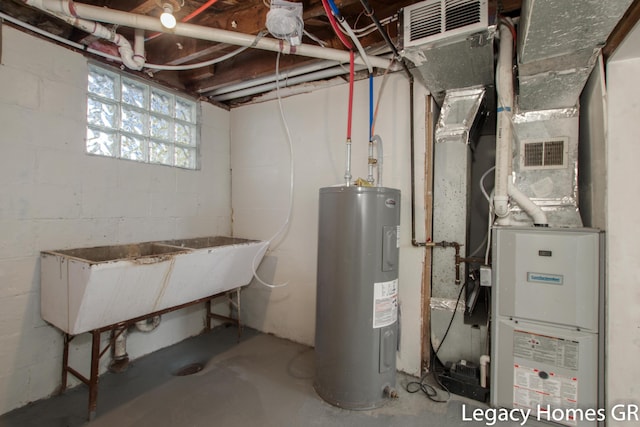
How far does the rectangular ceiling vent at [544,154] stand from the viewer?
1.95 meters

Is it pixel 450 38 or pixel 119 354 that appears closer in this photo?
pixel 450 38

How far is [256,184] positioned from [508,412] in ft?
8.67

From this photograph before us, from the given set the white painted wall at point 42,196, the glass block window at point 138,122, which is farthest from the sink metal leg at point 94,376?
the glass block window at point 138,122

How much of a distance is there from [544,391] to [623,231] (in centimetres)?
99

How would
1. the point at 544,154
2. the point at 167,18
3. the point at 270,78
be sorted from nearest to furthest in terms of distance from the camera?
the point at 167,18
the point at 544,154
the point at 270,78

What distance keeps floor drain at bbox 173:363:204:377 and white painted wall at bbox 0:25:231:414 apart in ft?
1.55

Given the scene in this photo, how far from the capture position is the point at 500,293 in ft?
6.21

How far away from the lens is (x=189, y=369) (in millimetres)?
2344

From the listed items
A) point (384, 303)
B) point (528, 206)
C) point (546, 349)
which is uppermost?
point (528, 206)

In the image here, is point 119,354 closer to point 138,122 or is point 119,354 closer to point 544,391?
point 138,122

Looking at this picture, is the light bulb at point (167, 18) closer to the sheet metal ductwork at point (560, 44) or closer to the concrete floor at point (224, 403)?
the sheet metal ductwork at point (560, 44)

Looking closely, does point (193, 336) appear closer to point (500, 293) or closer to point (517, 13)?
point (500, 293)

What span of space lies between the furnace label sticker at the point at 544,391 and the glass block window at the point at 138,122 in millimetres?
3022

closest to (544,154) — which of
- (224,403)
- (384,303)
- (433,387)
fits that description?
(384,303)
